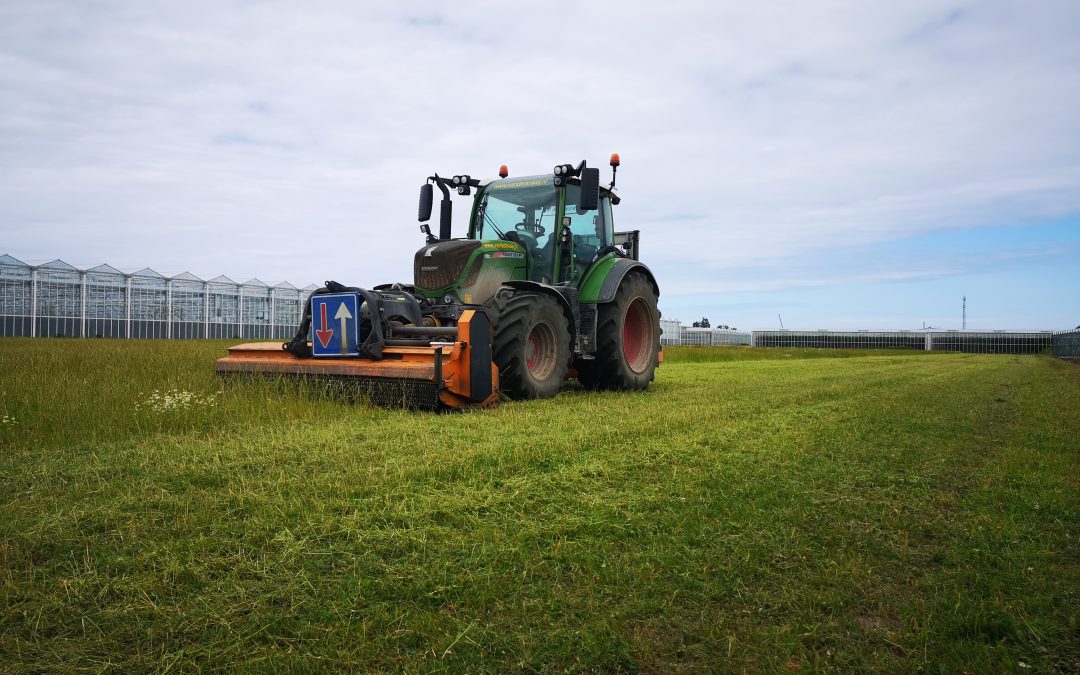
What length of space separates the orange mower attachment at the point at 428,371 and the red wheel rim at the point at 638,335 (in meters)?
3.01

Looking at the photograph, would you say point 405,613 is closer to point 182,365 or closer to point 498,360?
point 498,360

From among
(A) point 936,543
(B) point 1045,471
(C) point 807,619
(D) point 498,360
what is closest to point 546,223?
(D) point 498,360

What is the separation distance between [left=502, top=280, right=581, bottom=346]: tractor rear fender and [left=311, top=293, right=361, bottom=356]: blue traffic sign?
4.64 ft

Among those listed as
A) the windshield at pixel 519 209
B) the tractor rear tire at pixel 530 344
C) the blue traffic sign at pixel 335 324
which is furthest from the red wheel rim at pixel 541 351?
the blue traffic sign at pixel 335 324

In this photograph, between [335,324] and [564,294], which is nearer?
[335,324]

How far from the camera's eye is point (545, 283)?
26.1ft

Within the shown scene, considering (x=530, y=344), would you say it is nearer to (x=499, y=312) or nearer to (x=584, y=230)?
(x=499, y=312)

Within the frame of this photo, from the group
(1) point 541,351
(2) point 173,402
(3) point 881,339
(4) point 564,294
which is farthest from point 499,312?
(3) point 881,339

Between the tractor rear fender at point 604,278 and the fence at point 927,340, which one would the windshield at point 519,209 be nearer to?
the tractor rear fender at point 604,278

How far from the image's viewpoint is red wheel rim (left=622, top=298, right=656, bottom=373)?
9078 millimetres

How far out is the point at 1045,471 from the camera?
414 cm

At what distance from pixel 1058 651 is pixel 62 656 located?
2676 millimetres

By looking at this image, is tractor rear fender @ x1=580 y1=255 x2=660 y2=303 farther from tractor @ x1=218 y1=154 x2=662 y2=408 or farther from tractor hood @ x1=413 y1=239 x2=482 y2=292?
tractor hood @ x1=413 y1=239 x2=482 y2=292

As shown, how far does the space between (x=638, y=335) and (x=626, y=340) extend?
20cm
